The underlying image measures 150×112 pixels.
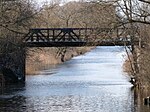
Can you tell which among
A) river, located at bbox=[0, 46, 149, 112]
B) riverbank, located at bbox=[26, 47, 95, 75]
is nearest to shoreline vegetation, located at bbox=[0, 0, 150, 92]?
riverbank, located at bbox=[26, 47, 95, 75]

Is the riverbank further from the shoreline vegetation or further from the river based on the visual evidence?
the river

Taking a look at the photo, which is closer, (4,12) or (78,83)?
(4,12)

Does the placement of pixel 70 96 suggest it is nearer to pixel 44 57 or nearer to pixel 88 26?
pixel 88 26

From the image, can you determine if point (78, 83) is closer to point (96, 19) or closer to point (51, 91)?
point (51, 91)

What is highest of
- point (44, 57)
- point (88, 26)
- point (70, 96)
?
point (88, 26)

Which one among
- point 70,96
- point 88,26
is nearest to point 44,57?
point 88,26

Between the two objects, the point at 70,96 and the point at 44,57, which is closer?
the point at 70,96

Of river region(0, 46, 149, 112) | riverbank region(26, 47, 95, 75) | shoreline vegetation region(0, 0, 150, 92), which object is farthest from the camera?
riverbank region(26, 47, 95, 75)

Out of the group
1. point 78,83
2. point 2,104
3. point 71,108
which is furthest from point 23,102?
point 78,83

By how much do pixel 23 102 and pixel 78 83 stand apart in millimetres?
12610

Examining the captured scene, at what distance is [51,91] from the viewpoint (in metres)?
36.0

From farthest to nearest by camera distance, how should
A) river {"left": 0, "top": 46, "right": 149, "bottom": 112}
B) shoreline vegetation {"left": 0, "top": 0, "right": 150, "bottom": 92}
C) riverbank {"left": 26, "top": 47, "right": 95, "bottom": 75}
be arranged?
1. riverbank {"left": 26, "top": 47, "right": 95, "bottom": 75}
2. river {"left": 0, "top": 46, "right": 149, "bottom": 112}
3. shoreline vegetation {"left": 0, "top": 0, "right": 150, "bottom": 92}

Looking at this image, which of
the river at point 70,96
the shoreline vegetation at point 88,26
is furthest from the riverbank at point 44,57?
the river at point 70,96

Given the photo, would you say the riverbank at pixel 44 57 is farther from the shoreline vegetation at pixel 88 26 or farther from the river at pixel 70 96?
the river at pixel 70 96
